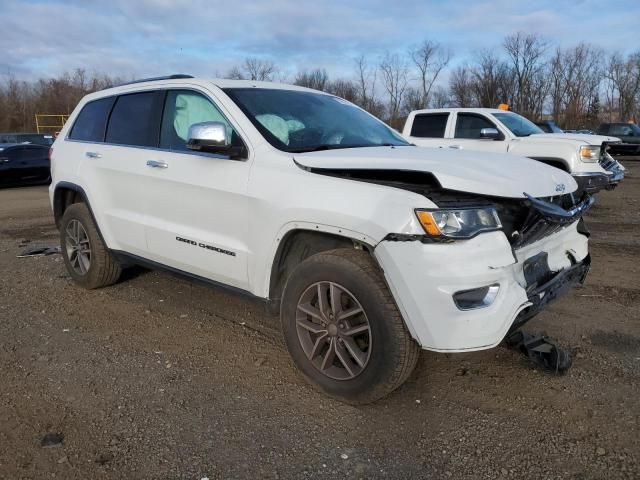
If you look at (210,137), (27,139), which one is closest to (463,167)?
(210,137)

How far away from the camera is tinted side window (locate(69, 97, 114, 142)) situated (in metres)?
4.93

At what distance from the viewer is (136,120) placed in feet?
14.7

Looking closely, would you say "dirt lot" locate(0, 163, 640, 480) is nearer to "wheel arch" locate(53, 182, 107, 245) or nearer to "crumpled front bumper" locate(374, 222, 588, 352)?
"crumpled front bumper" locate(374, 222, 588, 352)

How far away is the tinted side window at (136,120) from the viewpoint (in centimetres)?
429

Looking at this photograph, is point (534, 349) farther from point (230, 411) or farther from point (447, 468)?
point (230, 411)

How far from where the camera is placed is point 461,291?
8.62 feet

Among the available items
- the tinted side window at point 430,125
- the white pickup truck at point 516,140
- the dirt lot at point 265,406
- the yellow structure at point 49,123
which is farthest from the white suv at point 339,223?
the yellow structure at point 49,123

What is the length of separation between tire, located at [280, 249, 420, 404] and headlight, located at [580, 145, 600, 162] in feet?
25.1

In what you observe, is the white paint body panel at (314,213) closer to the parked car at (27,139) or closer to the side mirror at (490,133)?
the side mirror at (490,133)

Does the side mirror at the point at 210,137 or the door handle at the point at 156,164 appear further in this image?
the door handle at the point at 156,164

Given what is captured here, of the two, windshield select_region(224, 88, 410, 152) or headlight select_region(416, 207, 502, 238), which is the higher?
windshield select_region(224, 88, 410, 152)

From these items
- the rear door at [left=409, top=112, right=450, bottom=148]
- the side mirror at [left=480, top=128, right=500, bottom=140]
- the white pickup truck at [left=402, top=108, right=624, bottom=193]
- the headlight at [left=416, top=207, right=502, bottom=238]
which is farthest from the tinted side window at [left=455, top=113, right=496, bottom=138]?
the headlight at [left=416, top=207, right=502, bottom=238]

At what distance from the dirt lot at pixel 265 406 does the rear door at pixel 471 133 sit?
5.74 meters

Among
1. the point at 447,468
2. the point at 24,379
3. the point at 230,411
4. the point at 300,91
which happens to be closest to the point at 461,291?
the point at 447,468
